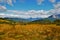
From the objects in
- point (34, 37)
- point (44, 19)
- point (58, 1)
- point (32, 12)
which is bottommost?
point (34, 37)

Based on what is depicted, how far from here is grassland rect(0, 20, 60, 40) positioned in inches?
97.7

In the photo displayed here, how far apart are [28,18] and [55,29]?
1.98 feet

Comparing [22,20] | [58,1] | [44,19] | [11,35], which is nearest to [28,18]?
[22,20]

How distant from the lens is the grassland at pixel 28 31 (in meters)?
2.48

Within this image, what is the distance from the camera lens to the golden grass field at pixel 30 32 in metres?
2.48

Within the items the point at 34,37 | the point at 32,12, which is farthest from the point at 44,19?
the point at 34,37

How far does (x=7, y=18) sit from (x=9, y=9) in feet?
0.64

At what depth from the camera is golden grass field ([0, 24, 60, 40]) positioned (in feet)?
8.13

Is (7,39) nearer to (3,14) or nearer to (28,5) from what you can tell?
(3,14)

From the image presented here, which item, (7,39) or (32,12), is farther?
(32,12)

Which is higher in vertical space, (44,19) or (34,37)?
(44,19)

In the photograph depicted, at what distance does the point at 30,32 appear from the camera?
254cm

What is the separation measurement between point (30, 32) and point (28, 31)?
0.15 feet

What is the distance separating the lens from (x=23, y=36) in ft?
8.16
